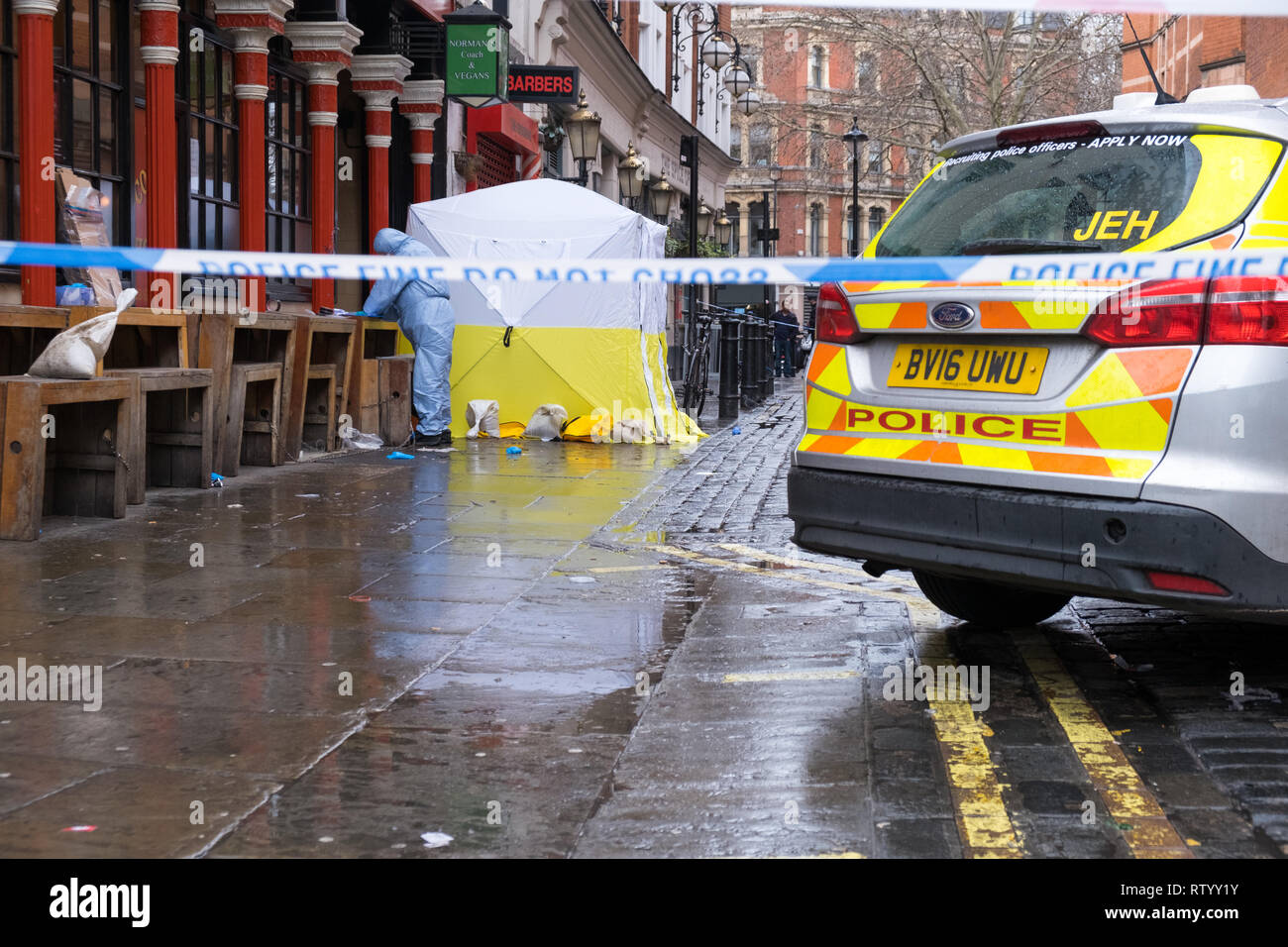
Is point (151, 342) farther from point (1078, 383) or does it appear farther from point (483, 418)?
point (1078, 383)

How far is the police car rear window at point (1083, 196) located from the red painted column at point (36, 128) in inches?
254

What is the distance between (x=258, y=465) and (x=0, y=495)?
12.7 feet

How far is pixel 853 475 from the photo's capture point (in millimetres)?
5074

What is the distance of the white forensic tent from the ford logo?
33.2 feet

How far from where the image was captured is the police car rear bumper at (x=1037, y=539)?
4176mm

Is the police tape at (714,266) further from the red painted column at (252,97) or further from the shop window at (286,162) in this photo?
the shop window at (286,162)

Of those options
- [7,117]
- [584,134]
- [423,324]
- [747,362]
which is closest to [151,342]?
[7,117]

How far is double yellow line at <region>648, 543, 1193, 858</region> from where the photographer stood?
362 centimetres

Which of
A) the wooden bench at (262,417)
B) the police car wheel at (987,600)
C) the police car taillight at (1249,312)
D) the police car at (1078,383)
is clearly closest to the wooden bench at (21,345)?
the wooden bench at (262,417)

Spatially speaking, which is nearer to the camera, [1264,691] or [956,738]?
[956,738]

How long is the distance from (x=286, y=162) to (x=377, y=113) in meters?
1.52

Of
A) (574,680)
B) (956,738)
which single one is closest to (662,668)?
(574,680)

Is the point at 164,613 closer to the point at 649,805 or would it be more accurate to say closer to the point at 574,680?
the point at 574,680

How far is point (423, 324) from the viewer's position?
14.0 m
